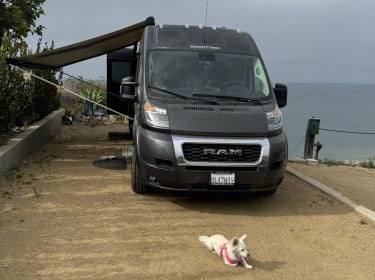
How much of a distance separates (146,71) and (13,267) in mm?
3446

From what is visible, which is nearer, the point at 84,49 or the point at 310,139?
the point at 84,49

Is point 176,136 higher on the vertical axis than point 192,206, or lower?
higher

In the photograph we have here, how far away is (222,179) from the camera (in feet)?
20.6

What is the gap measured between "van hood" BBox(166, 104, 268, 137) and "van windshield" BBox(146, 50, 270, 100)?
1.58 feet

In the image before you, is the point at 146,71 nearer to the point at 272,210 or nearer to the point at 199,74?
the point at 199,74

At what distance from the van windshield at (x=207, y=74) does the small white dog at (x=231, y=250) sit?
2505mm

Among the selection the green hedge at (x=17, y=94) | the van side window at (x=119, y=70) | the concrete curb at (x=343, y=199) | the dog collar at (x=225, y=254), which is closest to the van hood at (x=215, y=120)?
the dog collar at (x=225, y=254)

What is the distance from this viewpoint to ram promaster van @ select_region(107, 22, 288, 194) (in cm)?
627

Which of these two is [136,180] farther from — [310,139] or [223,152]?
[310,139]

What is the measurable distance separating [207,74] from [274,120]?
1.25m

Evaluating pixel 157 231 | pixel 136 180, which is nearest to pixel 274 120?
pixel 136 180

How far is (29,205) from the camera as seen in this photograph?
21.6 ft

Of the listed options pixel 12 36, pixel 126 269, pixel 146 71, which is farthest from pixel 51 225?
pixel 12 36

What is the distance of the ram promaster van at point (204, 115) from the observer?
627 cm
